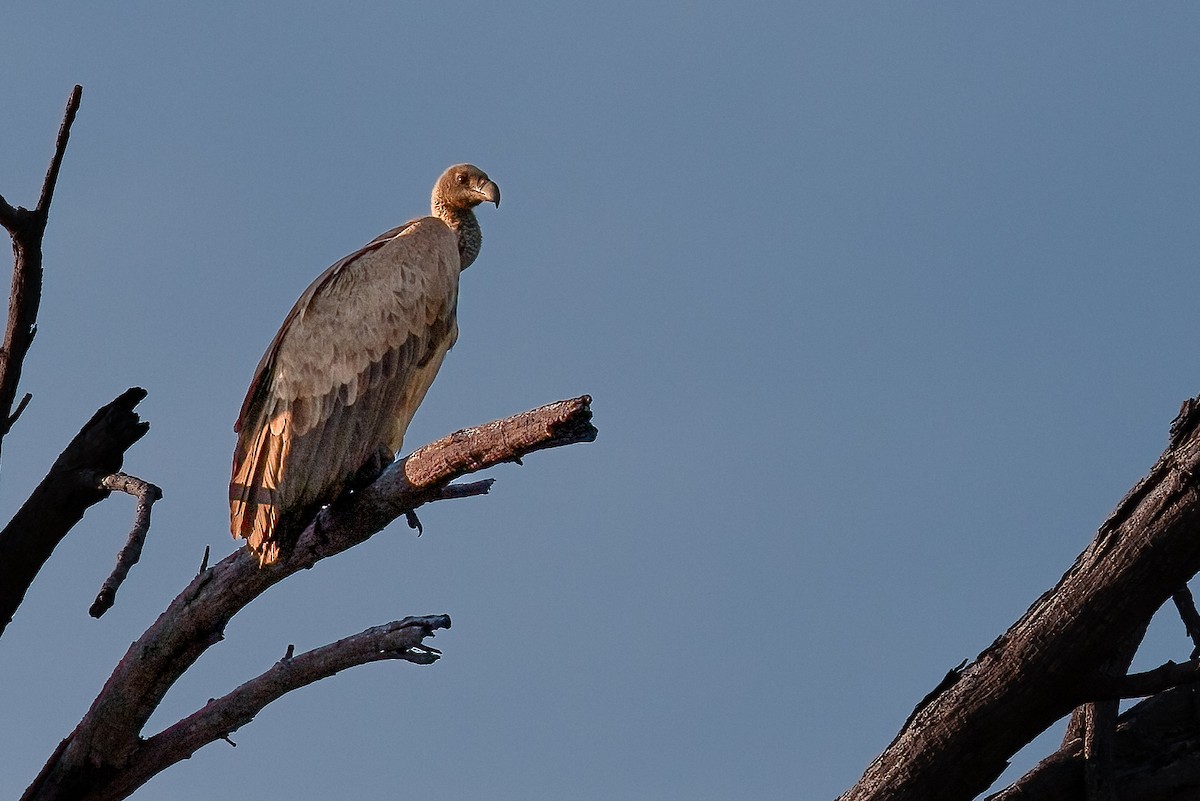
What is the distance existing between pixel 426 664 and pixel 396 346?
90.5 inches

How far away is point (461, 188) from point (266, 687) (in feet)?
13.1

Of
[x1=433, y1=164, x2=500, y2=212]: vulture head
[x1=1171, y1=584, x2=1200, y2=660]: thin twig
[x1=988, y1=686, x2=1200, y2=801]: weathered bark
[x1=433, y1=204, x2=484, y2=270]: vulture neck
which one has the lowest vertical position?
[x1=988, y1=686, x2=1200, y2=801]: weathered bark

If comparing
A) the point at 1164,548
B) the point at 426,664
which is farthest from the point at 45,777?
the point at 1164,548

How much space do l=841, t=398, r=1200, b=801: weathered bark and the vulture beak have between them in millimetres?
4737

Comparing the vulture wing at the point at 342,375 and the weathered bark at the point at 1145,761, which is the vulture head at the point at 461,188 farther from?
the weathered bark at the point at 1145,761

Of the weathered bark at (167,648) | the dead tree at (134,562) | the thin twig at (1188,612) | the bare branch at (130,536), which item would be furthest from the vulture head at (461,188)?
the thin twig at (1188,612)

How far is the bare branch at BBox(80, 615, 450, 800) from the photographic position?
16.8 feet

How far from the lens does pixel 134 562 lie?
4781 millimetres

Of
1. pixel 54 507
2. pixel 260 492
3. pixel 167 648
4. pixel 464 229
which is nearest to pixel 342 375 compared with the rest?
pixel 260 492

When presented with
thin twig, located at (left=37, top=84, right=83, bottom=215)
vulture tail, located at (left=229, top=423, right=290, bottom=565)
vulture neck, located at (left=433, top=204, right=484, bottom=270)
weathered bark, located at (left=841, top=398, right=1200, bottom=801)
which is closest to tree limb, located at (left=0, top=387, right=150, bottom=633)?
vulture tail, located at (left=229, top=423, right=290, bottom=565)

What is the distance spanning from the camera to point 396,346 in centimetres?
700

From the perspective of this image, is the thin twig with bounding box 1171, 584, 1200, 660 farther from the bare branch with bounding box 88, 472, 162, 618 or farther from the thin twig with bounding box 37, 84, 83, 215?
the thin twig with bounding box 37, 84, 83, 215

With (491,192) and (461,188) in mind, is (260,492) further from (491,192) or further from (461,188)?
(461,188)

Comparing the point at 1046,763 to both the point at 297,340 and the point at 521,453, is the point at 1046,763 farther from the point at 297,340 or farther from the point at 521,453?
the point at 297,340
